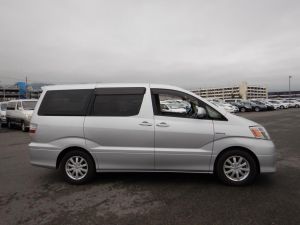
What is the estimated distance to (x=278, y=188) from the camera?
4461mm

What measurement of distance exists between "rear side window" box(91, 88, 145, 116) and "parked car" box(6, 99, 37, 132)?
1050 cm

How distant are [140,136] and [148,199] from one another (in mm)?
1132

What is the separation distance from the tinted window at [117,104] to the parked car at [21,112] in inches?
414

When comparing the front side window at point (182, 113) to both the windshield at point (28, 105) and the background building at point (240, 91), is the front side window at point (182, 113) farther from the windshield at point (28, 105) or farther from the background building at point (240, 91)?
the background building at point (240, 91)

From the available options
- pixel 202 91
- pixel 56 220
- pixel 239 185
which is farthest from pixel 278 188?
pixel 202 91

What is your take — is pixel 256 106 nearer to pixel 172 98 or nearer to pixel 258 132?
pixel 258 132

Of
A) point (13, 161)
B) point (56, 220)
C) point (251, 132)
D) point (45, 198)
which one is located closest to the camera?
point (56, 220)

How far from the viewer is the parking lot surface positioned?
3.44 meters

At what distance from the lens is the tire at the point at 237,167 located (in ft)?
14.9

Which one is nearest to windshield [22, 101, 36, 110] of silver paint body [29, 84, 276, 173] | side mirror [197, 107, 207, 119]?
silver paint body [29, 84, 276, 173]

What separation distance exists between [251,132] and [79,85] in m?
3.50

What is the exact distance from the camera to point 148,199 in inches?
161

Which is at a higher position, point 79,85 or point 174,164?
point 79,85

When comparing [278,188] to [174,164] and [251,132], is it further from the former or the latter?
[174,164]
